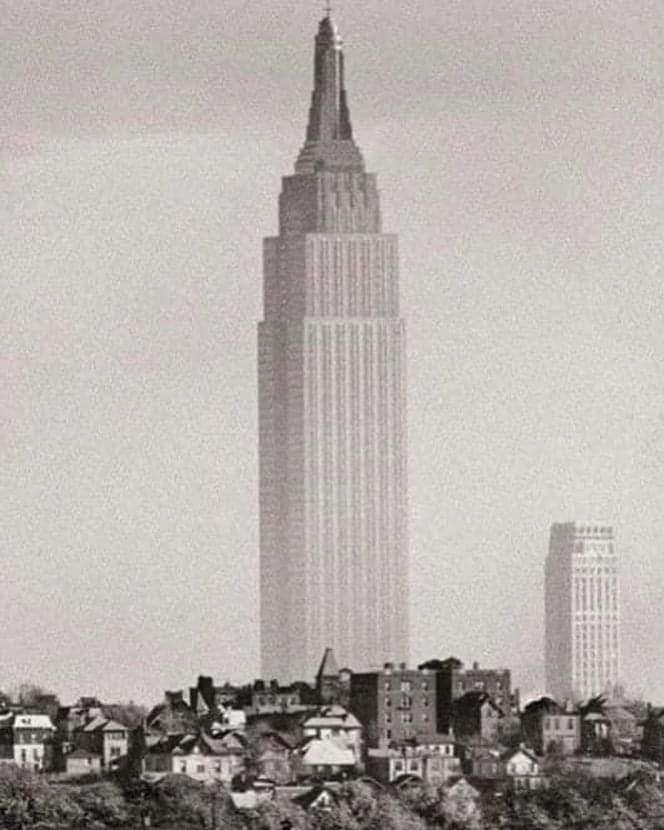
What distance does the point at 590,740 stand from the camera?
49844 mm

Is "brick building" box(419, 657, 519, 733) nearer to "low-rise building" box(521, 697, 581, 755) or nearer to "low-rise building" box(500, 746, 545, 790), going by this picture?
"low-rise building" box(521, 697, 581, 755)

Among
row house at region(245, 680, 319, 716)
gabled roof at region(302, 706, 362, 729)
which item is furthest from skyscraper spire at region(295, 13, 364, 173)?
gabled roof at region(302, 706, 362, 729)

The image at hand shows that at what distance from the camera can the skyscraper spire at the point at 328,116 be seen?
67125 mm

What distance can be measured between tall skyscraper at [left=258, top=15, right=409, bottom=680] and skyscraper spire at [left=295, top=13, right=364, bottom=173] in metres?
0.03

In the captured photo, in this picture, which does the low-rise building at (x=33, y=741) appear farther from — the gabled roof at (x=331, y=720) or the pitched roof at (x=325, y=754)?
the gabled roof at (x=331, y=720)

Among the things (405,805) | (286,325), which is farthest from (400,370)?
(405,805)

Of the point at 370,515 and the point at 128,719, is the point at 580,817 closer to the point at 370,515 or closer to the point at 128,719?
the point at 128,719

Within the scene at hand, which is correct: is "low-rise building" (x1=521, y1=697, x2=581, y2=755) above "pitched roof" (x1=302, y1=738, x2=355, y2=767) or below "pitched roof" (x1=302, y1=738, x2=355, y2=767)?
above

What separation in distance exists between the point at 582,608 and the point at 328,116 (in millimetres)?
8795

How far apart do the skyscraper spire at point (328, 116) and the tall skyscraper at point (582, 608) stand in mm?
6148

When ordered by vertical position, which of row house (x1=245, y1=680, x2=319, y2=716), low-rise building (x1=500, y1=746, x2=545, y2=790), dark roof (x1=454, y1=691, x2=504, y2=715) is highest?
row house (x1=245, y1=680, x2=319, y2=716)

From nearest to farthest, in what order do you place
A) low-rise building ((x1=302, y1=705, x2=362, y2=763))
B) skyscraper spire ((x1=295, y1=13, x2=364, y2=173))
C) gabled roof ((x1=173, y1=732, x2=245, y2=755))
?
1. gabled roof ((x1=173, y1=732, x2=245, y2=755))
2. low-rise building ((x1=302, y1=705, x2=362, y2=763))
3. skyscraper spire ((x1=295, y1=13, x2=364, y2=173))

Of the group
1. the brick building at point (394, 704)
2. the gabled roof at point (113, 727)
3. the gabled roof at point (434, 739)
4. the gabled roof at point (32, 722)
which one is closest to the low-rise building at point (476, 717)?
the gabled roof at point (434, 739)

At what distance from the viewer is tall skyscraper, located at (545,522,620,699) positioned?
225ft
